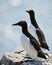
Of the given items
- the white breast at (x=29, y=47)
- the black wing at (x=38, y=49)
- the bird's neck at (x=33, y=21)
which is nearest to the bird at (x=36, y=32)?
the bird's neck at (x=33, y=21)

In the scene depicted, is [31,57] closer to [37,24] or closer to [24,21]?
[24,21]

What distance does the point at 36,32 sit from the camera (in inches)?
816

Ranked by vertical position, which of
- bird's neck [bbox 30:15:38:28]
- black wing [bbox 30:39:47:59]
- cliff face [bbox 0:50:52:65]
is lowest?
cliff face [bbox 0:50:52:65]

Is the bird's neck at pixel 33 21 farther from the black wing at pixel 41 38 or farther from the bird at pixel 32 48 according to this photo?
the bird at pixel 32 48

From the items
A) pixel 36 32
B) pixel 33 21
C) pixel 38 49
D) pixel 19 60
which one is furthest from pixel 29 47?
pixel 33 21

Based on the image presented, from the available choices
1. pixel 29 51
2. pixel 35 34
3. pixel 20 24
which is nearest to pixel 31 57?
pixel 29 51

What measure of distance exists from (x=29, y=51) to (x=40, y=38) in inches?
102

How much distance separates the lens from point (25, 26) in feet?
60.7

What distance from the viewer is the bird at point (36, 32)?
65.0 feet

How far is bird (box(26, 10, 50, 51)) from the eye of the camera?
19.8 meters

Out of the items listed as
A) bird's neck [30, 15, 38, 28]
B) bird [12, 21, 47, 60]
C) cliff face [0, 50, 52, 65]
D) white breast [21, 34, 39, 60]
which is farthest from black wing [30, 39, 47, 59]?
bird's neck [30, 15, 38, 28]

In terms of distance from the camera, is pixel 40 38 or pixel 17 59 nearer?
pixel 17 59

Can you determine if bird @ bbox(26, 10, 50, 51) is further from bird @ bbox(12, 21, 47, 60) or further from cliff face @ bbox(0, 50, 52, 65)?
bird @ bbox(12, 21, 47, 60)

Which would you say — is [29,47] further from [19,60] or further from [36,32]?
[36,32]
